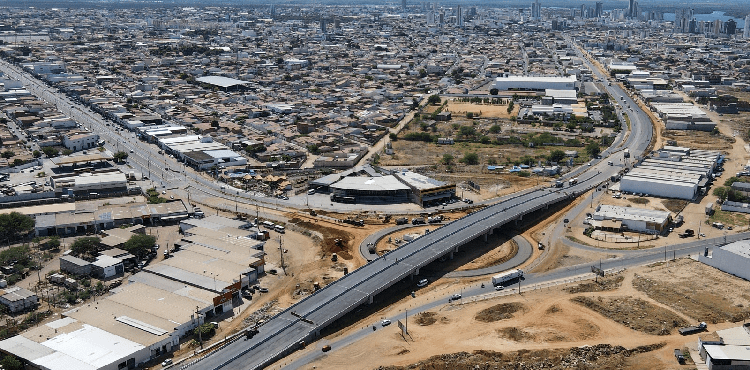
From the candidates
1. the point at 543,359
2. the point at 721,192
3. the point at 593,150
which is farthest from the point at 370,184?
the point at 721,192

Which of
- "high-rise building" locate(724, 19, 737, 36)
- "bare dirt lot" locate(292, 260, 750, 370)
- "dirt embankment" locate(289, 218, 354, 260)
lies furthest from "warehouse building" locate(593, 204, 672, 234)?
"high-rise building" locate(724, 19, 737, 36)

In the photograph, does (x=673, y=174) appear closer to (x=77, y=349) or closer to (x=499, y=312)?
(x=499, y=312)

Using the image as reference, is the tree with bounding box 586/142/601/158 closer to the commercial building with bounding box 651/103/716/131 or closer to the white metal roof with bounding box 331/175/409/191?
the commercial building with bounding box 651/103/716/131

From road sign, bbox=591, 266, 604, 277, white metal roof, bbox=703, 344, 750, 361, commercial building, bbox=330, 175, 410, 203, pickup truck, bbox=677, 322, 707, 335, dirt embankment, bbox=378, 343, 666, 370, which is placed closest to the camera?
white metal roof, bbox=703, 344, 750, 361

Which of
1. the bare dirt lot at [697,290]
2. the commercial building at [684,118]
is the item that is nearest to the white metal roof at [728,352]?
the bare dirt lot at [697,290]

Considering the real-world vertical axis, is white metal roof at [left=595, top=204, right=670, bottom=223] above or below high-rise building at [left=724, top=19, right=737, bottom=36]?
below

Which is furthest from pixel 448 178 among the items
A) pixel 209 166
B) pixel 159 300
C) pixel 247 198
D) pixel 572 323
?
pixel 159 300
